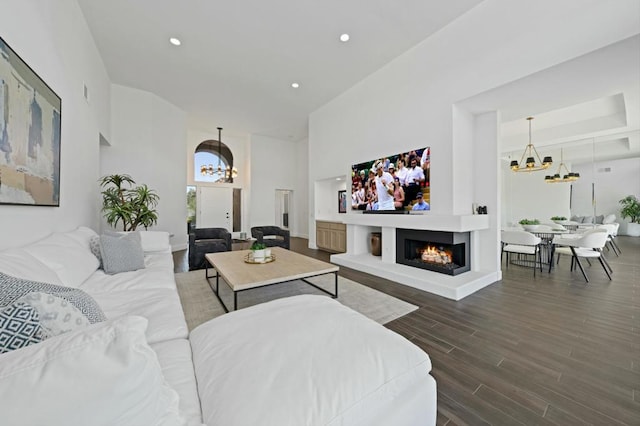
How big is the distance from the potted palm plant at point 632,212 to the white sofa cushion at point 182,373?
512 inches

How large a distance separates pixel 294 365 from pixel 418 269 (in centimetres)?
347

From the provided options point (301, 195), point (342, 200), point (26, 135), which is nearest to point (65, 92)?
point (26, 135)

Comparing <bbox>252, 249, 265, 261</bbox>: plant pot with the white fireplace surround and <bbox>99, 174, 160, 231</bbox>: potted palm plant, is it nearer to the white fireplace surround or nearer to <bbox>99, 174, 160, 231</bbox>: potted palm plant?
the white fireplace surround

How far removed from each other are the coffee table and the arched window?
5.53 metres

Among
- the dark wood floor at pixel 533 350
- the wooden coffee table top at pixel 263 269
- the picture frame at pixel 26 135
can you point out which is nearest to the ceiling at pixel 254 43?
the picture frame at pixel 26 135

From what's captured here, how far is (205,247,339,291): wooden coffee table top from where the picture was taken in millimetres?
2412

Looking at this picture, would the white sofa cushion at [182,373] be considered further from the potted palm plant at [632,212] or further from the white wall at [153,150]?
the potted palm plant at [632,212]

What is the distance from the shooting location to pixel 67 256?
6.50ft

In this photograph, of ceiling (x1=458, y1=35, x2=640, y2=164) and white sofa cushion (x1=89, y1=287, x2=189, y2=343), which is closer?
white sofa cushion (x1=89, y1=287, x2=189, y2=343)

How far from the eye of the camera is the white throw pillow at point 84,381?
Result: 43cm

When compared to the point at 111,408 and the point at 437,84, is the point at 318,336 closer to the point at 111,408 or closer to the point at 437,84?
the point at 111,408

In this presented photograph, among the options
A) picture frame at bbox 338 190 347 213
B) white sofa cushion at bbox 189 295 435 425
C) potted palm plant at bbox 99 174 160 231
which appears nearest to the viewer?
white sofa cushion at bbox 189 295 435 425

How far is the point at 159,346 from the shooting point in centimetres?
123

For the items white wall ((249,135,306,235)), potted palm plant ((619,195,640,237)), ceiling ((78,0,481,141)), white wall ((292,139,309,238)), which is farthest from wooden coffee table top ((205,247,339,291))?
potted palm plant ((619,195,640,237))
